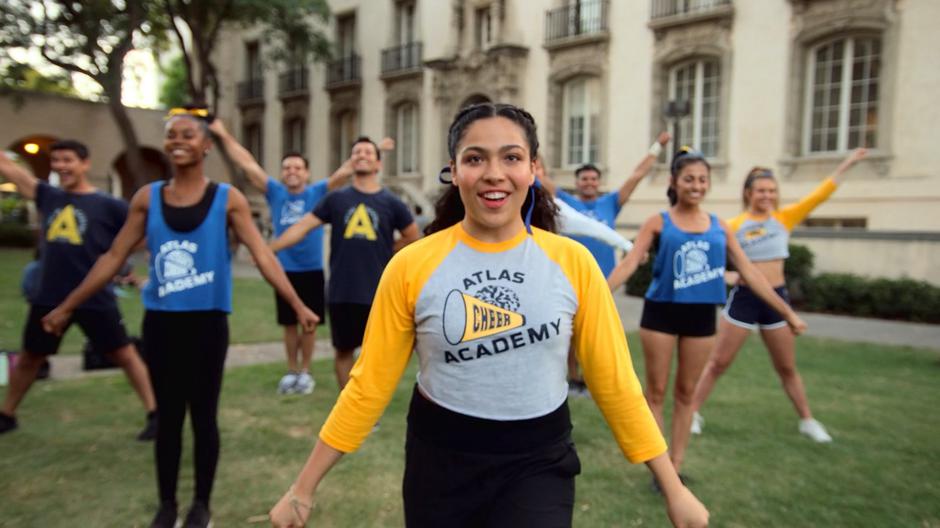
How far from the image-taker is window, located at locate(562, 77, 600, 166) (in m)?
19.9

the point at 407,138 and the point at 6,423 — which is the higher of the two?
the point at 407,138

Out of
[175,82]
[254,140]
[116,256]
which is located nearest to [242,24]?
[254,140]

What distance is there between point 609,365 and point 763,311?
3.76 m

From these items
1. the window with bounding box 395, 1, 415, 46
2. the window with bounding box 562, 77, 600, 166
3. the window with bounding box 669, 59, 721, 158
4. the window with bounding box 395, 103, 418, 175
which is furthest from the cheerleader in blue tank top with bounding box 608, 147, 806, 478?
the window with bounding box 395, 1, 415, 46

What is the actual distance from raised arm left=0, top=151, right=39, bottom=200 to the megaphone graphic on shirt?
4.18 meters

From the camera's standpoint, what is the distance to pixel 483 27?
22922 millimetres

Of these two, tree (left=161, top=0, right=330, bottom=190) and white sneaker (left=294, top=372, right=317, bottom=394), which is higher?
tree (left=161, top=0, right=330, bottom=190)

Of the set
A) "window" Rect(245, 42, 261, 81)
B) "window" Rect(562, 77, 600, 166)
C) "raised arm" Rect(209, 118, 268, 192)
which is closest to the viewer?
"raised arm" Rect(209, 118, 268, 192)

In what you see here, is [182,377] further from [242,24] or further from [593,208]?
[242,24]

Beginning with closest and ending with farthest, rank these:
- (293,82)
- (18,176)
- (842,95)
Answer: (18,176), (842,95), (293,82)

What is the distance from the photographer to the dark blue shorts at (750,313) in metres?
5.49

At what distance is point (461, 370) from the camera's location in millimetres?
2219

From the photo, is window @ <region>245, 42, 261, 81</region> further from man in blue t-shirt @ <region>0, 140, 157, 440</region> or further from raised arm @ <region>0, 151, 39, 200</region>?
man in blue t-shirt @ <region>0, 140, 157, 440</region>

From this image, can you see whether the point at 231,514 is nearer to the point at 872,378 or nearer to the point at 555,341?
the point at 555,341
